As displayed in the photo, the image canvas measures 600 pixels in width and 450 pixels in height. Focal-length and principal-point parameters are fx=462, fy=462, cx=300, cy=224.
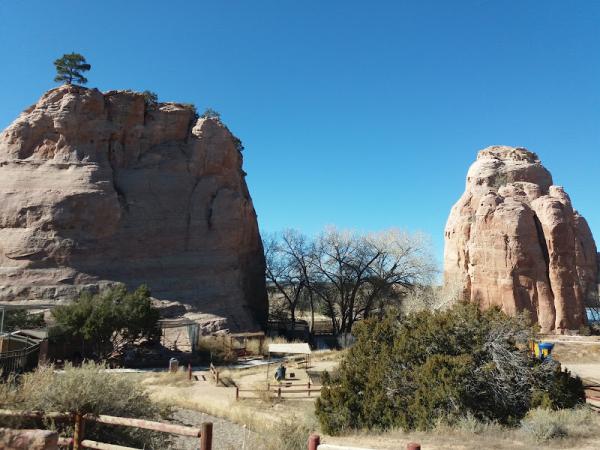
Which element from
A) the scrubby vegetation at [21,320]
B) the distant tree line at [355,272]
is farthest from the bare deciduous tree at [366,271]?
the scrubby vegetation at [21,320]

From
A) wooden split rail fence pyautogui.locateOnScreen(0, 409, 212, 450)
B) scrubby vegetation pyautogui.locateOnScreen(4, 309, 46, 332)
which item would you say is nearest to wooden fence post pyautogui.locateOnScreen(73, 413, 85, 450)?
wooden split rail fence pyautogui.locateOnScreen(0, 409, 212, 450)

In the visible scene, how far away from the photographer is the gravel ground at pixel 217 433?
11570 mm

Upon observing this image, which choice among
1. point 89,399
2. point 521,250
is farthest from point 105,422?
point 521,250

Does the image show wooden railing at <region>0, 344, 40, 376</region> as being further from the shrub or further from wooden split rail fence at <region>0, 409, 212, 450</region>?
the shrub

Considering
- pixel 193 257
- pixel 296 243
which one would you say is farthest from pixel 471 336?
pixel 296 243

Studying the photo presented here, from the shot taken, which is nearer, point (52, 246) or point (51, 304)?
point (51, 304)

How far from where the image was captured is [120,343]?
27.8m

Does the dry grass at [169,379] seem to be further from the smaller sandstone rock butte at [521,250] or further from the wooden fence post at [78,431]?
the smaller sandstone rock butte at [521,250]

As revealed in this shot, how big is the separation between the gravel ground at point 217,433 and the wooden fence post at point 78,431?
3538mm

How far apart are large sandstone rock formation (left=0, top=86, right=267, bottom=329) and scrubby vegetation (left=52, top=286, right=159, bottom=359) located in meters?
5.16

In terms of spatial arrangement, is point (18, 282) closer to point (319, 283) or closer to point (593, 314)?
point (319, 283)

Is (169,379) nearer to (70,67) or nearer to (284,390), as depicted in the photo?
(284,390)

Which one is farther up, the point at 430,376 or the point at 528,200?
the point at 528,200

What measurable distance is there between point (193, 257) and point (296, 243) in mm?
11795
